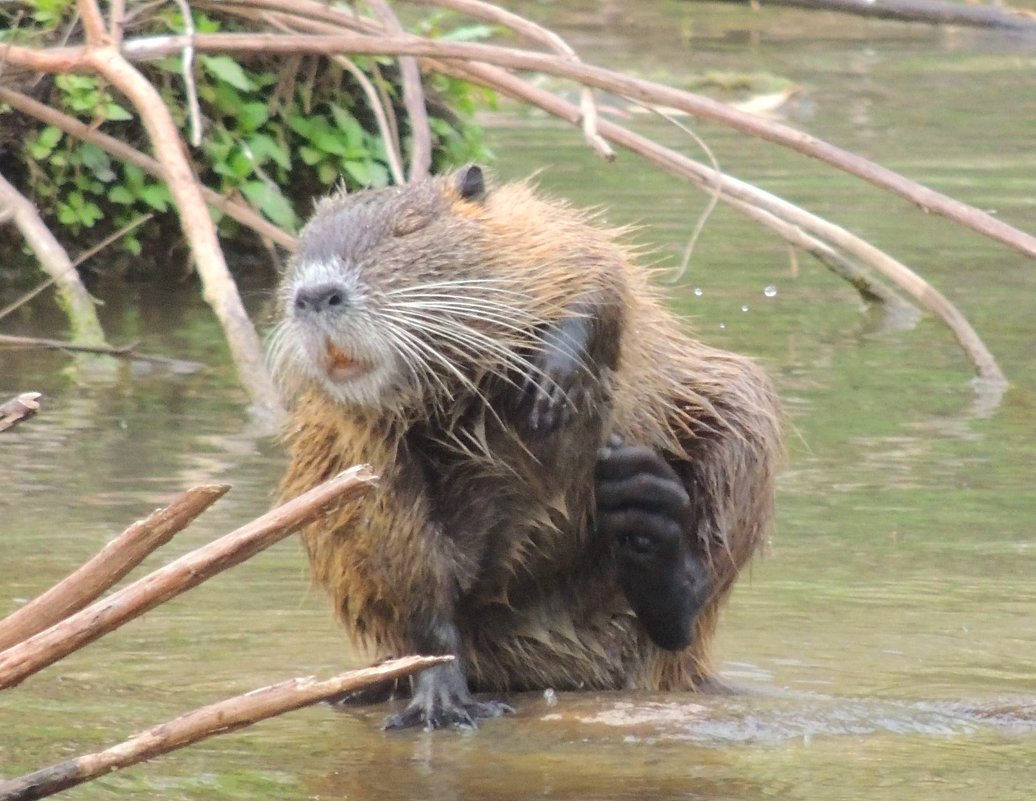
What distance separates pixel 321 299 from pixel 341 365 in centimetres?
12

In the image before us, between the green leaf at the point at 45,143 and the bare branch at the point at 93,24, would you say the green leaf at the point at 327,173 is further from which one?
the bare branch at the point at 93,24

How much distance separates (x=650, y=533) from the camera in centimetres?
326

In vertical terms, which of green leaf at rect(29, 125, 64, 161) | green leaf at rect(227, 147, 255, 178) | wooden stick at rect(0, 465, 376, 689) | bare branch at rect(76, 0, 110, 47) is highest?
bare branch at rect(76, 0, 110, 47)

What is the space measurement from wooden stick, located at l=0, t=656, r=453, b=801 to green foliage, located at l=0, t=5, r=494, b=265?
4.49 metres

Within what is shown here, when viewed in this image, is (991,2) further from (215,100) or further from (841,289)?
(215,100)

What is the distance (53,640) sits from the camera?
2.25 metres

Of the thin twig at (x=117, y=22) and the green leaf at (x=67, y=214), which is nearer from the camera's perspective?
the thin twig at (x=117, y=22)

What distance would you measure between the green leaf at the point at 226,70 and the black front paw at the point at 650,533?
3.68 metres

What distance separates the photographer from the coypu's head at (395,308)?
3.05 m

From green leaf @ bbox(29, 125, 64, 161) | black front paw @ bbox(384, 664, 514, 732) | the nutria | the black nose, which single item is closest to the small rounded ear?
the nutria

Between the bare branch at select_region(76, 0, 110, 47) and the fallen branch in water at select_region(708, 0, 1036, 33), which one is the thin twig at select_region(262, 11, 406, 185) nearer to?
the bare branch at select_region(76, 0, 110, 47)

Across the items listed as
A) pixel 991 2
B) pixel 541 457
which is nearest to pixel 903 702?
pixel 541 457

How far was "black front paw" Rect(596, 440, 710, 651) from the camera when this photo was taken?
10.6ft

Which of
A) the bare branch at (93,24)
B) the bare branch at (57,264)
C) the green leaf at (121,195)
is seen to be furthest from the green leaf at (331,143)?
the bare branch at (93,24)
